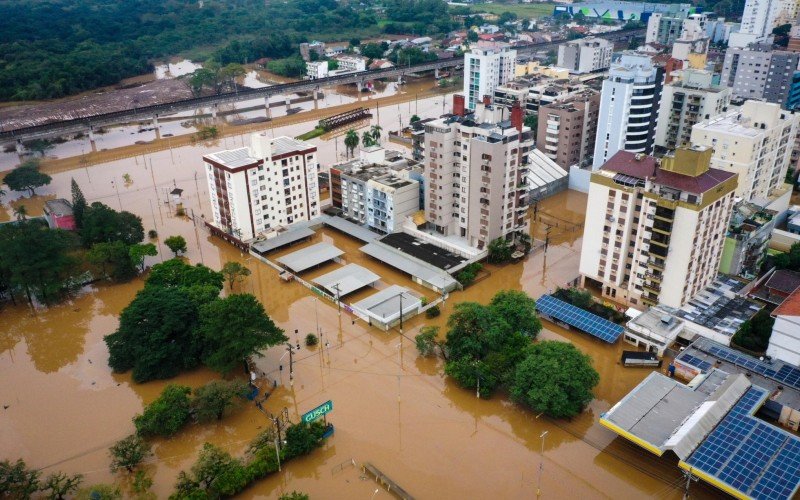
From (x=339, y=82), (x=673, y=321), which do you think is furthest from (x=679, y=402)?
(x=339, y=82)

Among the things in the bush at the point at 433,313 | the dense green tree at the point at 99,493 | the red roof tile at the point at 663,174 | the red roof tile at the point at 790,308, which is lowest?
the bush at the point at 433,313

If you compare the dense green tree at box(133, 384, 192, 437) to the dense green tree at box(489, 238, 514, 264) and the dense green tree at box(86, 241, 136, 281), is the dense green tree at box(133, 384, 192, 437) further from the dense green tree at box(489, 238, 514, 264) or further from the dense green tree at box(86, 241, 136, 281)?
the dense green tree at box(489, 238, 514, 264)

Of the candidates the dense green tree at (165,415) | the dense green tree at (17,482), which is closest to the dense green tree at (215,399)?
the dense green tree at (165,415)

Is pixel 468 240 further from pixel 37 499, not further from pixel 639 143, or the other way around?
pixel 37 499

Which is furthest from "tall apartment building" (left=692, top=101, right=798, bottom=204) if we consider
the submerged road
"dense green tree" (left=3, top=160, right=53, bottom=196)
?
the submerged road

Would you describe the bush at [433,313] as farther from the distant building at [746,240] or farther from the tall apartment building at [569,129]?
the tall apartment building at [569,129]

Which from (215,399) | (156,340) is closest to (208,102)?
(156,340)
